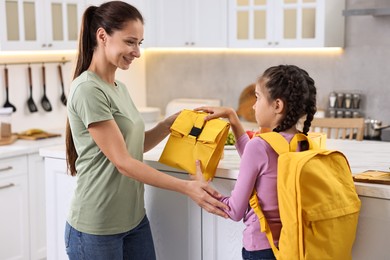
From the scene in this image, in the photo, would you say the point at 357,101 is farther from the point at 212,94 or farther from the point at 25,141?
the point at 25,141

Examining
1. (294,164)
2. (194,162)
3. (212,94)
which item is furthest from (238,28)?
(294,164)

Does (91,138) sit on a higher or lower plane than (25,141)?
higher

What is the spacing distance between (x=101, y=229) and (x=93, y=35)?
0.69m

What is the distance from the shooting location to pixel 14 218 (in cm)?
439

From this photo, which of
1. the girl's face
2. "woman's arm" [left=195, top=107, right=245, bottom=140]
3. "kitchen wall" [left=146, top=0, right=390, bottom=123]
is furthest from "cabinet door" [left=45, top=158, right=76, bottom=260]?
"kitchen wall" [left=146, top=0, right=390, bottom=123]

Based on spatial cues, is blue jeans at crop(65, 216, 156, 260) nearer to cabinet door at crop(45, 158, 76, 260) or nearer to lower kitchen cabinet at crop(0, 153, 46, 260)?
cabinet door at crop(45, 158, 76, 260)

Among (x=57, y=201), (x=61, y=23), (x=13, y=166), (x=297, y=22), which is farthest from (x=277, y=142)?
(x=61, y=23)

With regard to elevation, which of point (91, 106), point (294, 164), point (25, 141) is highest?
point (91, 106)

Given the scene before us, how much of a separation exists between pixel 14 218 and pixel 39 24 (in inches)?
54.0

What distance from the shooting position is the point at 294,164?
2.05 metres

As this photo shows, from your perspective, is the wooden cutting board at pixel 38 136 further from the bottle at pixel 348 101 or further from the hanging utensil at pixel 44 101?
the bottle at pixel 348 101

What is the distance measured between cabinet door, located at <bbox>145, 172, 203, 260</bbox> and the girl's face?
673 mm

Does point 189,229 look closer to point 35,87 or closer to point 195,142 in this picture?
point 195,142

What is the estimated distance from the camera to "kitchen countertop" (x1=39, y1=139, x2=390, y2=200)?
2.32m
